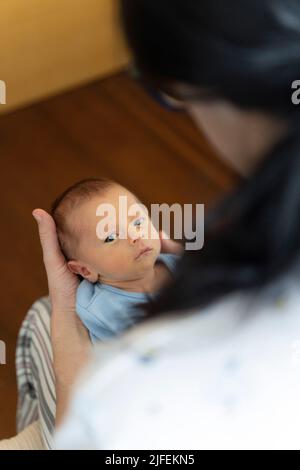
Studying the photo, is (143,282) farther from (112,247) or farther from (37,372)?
(37,372)

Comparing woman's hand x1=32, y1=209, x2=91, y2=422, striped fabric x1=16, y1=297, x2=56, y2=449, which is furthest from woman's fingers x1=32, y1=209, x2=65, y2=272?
striped fabric x1=16, y1=297, x2=56, y2=449

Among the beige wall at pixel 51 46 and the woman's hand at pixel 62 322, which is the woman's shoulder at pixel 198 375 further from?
the beige wall at pixel 51 46

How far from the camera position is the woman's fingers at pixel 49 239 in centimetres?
108

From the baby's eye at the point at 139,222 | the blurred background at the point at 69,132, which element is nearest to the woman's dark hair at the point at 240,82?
the baby's eye at the point at 139,222

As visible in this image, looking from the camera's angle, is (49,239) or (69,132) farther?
(69,132)

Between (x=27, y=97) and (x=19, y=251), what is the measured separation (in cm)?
45

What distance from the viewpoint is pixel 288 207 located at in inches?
20.1

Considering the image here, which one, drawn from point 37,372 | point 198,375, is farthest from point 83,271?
point 198,375

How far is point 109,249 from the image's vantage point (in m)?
1.12

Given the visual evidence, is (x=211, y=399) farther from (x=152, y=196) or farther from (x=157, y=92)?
(x=152, y=196)

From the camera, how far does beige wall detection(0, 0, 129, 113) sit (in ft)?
5.37

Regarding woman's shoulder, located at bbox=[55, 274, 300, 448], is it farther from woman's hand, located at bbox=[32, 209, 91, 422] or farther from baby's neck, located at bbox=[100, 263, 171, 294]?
baby's neck, located at bbox=[100, 263, 171, 294]

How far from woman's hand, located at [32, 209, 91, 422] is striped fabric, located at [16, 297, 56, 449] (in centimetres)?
6

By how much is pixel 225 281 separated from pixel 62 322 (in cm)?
55
